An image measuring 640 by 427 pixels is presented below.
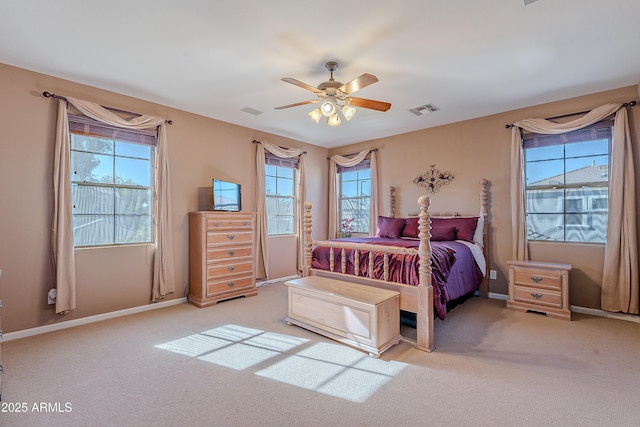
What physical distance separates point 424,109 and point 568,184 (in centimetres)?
201

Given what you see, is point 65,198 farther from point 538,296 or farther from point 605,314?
point 605,314

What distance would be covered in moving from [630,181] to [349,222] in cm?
380

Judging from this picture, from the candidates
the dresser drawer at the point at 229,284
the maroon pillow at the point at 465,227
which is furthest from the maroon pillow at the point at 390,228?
the dresser drawer at the point at 229,284

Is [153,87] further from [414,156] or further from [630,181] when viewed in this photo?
[630,181]

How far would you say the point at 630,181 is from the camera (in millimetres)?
3223

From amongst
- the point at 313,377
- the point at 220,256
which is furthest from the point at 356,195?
the point at 313,377

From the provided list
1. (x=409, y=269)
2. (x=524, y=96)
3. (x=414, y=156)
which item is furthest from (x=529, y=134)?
(x=409, y=269)

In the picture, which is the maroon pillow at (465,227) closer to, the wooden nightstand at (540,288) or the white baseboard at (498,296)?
the wooden nightstand at (540,288)

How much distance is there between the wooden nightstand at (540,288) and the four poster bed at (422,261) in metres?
0.43

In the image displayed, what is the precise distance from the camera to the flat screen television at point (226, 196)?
415 centimetres

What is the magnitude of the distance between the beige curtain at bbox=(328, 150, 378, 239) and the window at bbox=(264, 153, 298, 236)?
825mm

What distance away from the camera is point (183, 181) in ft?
13.4

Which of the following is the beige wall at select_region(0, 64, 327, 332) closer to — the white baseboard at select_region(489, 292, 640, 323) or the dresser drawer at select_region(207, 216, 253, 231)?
the dresser drawer at select_region(207, 216, 253, 231)

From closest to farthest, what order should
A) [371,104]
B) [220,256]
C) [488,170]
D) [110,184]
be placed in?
[371,104]
[110,184]
[220,256]
[488,170]
